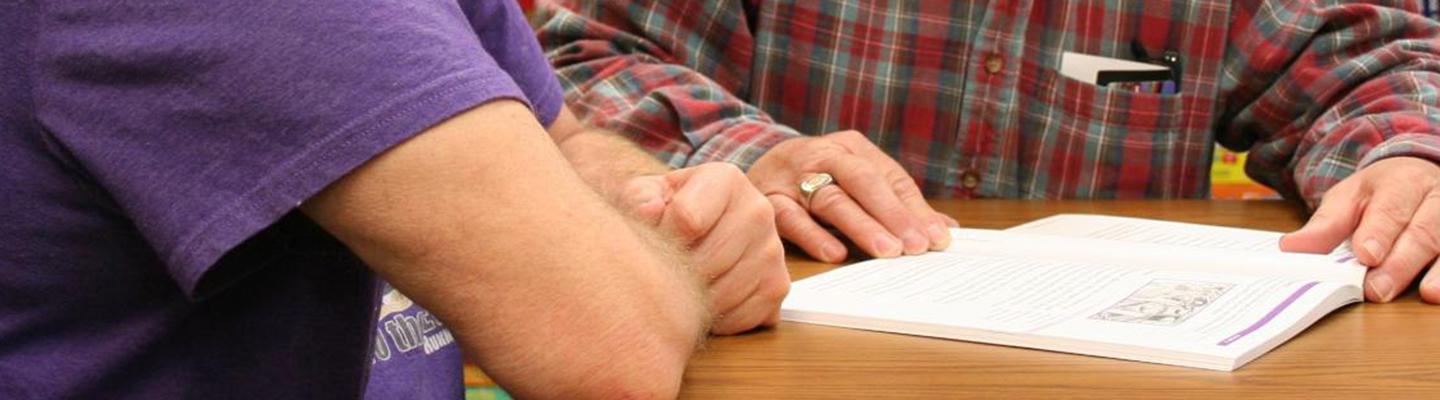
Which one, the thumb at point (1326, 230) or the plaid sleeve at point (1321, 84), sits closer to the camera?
the thumb at point (1326, 230)

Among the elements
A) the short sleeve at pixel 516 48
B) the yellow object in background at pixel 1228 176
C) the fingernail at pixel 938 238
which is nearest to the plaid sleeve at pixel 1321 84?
the fingernail at pixel 938 238

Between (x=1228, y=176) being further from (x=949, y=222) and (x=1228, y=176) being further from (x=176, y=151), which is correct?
(x=176, y=151)

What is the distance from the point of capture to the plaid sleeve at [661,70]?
1.66 metres

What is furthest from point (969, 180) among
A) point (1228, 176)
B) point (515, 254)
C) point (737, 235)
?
point (515, 254)

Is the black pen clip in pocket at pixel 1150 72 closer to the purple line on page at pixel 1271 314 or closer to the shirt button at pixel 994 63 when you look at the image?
the shirt button at pixel 994 63

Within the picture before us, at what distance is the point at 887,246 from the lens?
1289mm

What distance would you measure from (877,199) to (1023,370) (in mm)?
439

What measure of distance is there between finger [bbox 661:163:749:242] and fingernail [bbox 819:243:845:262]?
283 millimetres

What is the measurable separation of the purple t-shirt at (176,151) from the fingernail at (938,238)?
0.59 m

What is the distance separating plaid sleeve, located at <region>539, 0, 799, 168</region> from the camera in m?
1.66

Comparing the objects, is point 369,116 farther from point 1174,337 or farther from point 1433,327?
point 1433,327

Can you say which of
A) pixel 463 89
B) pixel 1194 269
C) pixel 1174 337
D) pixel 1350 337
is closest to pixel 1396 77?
pixel 1194 269

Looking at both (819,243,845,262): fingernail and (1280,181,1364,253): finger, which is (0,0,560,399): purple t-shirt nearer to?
(819,243,845,262): fingernail

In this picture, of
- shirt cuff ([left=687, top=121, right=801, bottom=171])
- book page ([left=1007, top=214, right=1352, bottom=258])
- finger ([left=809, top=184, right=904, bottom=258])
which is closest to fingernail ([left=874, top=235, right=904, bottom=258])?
finger ([left=809, top=184, right=904, bottom=258])
